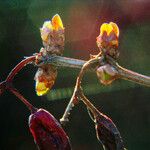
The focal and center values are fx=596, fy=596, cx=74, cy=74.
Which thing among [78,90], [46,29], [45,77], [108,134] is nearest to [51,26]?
[46,29]

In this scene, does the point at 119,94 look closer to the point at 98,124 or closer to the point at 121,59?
the point at 121,59

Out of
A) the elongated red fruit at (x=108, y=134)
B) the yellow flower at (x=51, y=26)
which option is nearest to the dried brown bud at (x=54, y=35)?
the yellow flower at (x=51, y=26)

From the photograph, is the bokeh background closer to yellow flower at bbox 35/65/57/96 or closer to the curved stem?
yellow flower at bbox 35/65/57/96

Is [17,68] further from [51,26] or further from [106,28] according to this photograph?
[106,28]

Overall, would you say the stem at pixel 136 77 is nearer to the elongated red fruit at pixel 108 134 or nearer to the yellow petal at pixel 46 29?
the elongated red fruit at pixel 108 134

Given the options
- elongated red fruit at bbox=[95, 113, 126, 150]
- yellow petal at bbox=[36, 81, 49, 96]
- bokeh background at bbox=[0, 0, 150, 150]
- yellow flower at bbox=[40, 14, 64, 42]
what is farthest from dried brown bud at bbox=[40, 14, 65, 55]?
bokeh background at bbox=[0, 0, 150, 150]
